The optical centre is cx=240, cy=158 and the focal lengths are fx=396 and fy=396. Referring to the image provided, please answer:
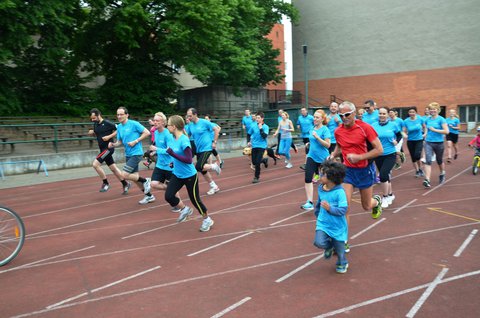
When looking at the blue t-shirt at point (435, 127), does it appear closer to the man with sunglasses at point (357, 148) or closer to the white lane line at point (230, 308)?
the man with sunglasses at point (357, 148)

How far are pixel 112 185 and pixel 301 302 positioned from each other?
28.6ft

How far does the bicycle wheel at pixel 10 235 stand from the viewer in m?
5.01

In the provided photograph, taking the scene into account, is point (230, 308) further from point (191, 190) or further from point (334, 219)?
point (191, 190)

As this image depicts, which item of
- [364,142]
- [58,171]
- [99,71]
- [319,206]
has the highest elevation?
[99,71]

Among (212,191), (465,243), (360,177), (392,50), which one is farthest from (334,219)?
(392,50)

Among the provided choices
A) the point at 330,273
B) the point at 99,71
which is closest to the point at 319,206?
the point at 330,273

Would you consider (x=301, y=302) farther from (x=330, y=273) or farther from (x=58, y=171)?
(x=58, y=171)

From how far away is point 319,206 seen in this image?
4.53m

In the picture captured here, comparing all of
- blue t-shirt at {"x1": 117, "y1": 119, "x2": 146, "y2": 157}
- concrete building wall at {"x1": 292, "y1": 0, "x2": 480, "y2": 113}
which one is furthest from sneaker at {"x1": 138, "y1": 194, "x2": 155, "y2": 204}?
concrete building wall at {"x1": 292, "y1": 0, "x2": 480, "y2": 113}

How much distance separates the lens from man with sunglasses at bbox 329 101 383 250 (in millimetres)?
4961

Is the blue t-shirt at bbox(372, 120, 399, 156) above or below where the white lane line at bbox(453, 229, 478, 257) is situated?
above

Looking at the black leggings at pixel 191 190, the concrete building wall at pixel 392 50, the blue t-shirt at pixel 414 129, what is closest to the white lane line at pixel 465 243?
the black leggings at pixel 191 190

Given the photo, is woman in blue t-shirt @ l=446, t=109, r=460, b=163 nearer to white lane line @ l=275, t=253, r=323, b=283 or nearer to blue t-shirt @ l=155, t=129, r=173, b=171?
blue t-shirt @ l=155, t=129, r=173, b=171

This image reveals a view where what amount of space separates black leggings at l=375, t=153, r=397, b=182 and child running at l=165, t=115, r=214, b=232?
10.6 feet
